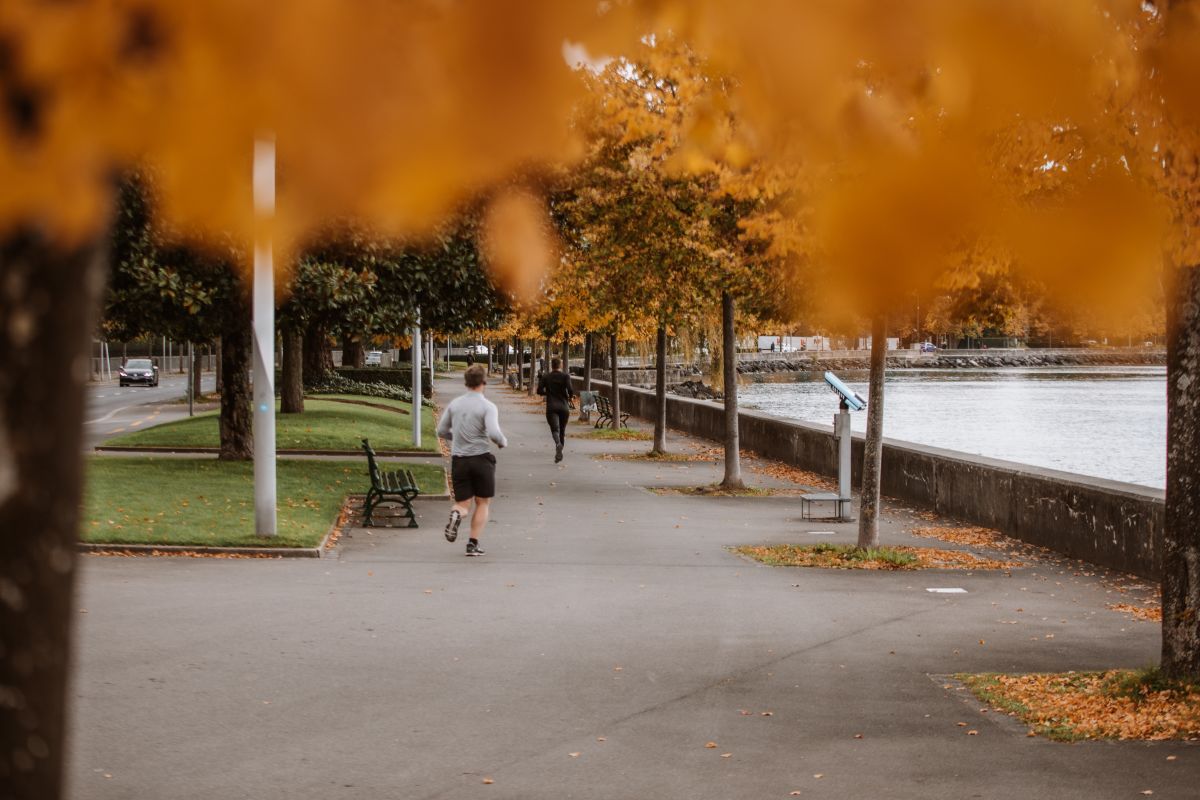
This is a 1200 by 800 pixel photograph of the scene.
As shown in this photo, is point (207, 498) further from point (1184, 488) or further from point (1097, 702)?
point (1184, 488)

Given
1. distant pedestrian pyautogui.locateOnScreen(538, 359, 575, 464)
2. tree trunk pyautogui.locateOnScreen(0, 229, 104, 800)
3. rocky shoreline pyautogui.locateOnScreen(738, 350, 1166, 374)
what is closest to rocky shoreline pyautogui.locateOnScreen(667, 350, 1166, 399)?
rocky shoreline pyautogui.locateOnScreen(738, 350, 1166, 374)

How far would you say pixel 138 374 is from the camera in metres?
73.6

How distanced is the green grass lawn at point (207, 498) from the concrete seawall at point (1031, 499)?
687 centimetres

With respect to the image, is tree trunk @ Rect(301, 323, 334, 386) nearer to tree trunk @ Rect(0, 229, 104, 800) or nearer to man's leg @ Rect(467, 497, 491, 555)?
man's leg @ Rect(467, 497, 491, 555)

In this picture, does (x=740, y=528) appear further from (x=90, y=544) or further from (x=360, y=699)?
(x=360, y=699)

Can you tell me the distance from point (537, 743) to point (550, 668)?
5.81ft

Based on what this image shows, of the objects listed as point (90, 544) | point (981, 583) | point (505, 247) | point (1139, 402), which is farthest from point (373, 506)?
point (1139, 402)

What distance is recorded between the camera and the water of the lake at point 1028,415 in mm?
47969

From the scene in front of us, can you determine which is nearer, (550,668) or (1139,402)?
(550,668)

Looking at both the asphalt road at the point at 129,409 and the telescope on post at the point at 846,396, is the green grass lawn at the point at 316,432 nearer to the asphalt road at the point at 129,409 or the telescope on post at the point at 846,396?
the asphalt road at the point at 129,409

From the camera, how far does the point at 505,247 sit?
335 centimetres

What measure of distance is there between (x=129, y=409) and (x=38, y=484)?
47.9 m

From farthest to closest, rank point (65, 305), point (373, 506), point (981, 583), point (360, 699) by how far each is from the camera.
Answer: point (373, 506) → point (981, 583) → point (360, 699) → point (65, 305)

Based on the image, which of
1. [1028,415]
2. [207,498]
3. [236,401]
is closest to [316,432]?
[236,401]
